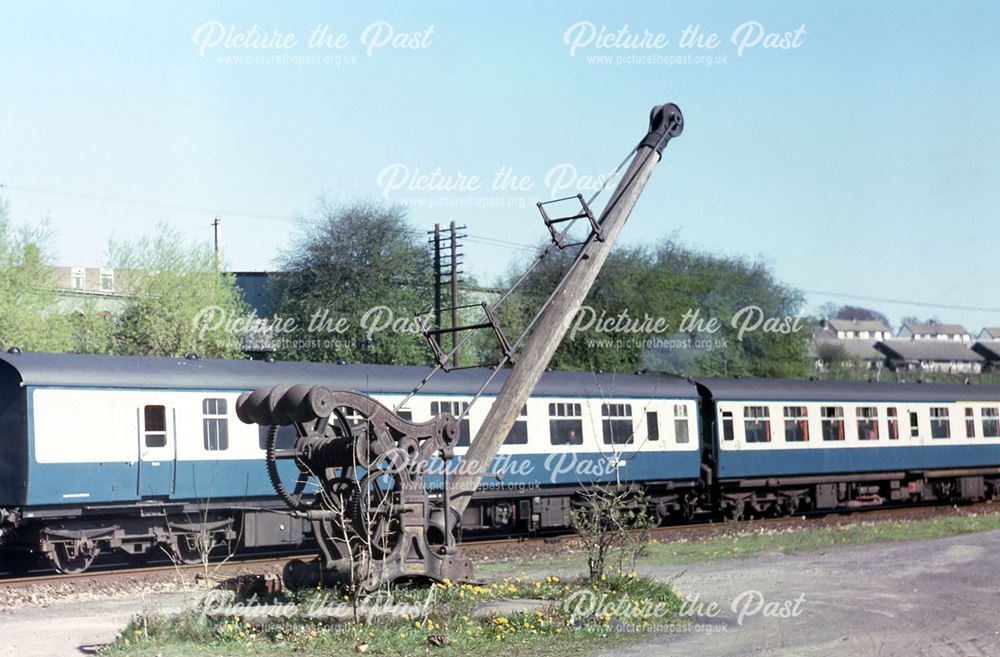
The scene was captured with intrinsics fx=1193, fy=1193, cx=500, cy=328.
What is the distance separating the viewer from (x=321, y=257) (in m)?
44.3

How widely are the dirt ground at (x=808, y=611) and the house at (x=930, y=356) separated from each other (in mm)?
106365

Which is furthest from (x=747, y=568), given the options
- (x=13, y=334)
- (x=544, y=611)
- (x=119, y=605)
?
(x=13, y=334)

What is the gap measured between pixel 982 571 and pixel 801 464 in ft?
36.0

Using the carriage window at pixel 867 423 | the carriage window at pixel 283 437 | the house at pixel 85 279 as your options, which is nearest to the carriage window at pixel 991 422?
the carriage window at pixel 867 423

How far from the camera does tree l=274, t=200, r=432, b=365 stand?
1612 inches

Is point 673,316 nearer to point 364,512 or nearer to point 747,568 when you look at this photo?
point 747,568

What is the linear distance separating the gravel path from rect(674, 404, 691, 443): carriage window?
614 cm

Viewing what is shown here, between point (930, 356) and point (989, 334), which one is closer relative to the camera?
point (930, 356)

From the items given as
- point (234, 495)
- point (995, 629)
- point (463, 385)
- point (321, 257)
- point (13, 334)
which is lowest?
point (995, 629)

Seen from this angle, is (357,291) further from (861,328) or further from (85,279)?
(861,328)

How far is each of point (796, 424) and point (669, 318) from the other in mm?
21495

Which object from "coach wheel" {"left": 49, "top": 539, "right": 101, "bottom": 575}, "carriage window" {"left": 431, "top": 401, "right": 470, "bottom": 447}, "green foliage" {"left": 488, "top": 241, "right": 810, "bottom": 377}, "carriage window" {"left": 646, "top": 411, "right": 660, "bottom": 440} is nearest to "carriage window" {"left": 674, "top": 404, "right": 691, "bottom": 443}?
"carriage window" {"left": 646, "top": 411, "right": 660, "bottom": 440}

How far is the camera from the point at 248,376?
62.3ft

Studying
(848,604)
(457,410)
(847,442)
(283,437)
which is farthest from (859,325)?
(848,604)
